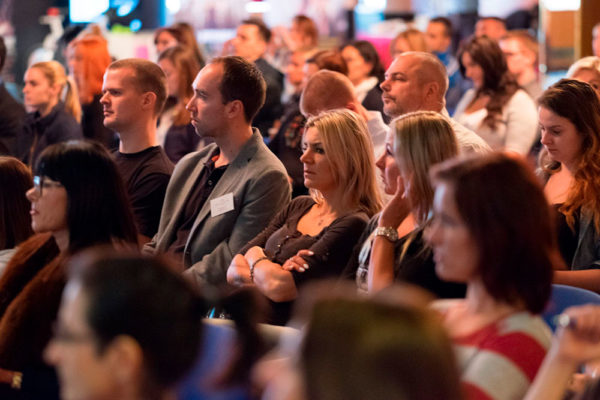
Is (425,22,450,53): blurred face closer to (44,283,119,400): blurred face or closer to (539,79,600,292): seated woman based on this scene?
(539,79,600,292): seated woman

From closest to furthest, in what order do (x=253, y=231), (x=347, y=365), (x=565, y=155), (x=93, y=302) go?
(x=347, y=365)
(x=93, y=302)
(x=565, y=155)
(x=253, y=231)

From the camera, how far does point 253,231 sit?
12.0 ft

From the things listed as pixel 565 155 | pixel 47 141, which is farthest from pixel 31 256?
pixel 47 141

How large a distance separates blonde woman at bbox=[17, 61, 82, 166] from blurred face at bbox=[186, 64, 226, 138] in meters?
2.06

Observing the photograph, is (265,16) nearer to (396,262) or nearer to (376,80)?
(376,80)

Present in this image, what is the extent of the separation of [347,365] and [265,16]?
35.2 feet

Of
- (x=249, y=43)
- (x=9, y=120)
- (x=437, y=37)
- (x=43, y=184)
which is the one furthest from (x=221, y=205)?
(x=437, y=37)

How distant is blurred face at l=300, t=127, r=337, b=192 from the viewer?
131 inches

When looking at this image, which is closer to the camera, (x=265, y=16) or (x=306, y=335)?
(x=306, y=335)

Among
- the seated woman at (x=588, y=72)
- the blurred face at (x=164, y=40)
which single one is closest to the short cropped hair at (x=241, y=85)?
the seated woman at (x=588, y=72)

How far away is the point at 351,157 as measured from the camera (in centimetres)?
332

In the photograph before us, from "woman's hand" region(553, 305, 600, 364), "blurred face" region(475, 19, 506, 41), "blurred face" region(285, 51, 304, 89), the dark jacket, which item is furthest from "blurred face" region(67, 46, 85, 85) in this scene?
"woman's hand" region(553, 305, 600, 364)

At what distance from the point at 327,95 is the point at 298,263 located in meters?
1.66

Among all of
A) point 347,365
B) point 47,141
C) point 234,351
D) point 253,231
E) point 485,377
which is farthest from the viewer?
point 47,141
